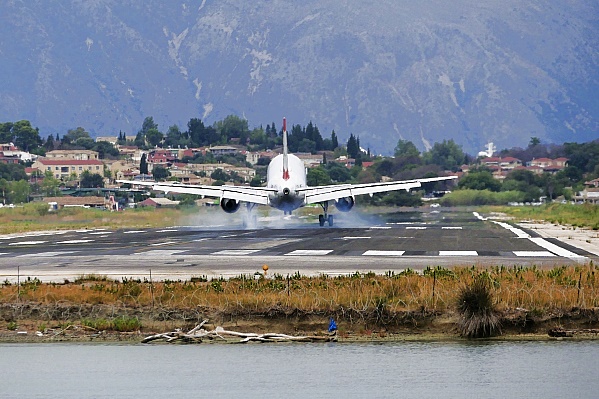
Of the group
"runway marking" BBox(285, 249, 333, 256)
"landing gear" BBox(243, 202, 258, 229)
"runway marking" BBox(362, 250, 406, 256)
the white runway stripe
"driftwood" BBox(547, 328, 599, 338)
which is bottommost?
"driftwood" BBox(547, 328, 599, 338)

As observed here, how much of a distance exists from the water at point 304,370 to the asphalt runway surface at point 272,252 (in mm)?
10883

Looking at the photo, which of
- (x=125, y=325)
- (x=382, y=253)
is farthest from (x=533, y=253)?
(x=125, y=325)

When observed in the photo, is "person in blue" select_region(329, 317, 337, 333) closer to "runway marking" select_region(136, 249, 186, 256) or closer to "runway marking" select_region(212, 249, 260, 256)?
"runway marking" select_region(212, 249, 260, 256)

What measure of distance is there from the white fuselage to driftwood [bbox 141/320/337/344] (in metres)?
49.5

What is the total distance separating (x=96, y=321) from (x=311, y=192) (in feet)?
176

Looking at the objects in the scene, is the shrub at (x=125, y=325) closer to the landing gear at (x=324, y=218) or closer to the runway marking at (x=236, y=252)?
the runway marking at (x=236, y=252)

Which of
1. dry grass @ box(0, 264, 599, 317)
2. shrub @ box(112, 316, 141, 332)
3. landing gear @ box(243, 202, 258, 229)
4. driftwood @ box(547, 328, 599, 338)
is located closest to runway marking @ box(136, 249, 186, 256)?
dry grass @ box(0, 264, 599, 317)

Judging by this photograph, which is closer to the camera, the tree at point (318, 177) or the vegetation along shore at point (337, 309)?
the vegetation along shore at point (337, 309)

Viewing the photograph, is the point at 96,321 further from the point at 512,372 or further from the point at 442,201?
the point at 442,201

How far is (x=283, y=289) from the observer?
134 feet

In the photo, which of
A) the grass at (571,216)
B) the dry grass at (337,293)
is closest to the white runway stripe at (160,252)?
the dry grass at (337,293)

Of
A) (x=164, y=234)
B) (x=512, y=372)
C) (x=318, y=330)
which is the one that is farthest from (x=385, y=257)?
(x=164, y=234)

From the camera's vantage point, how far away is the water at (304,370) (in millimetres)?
32094

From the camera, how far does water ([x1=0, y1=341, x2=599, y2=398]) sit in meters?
32.1
